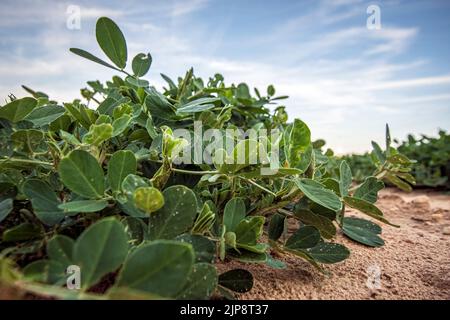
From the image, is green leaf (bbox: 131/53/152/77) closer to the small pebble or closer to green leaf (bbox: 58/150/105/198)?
green leaf (bbox: 58/150/105/198)

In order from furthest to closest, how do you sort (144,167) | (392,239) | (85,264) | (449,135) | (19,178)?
(449,135) → (392,239) → (144,167) → (19,178) → (85,264)

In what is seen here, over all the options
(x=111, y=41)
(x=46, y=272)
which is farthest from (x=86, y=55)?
(x=46, y=272)

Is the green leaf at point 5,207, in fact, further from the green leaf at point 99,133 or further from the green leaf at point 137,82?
the green leaf at point 137,82

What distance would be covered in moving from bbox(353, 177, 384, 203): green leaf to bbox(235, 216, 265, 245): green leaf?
524mm

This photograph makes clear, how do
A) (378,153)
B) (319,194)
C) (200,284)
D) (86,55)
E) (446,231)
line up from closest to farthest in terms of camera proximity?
(200,284) < (319,194) < (86,55) < (378,153) < (446,231)

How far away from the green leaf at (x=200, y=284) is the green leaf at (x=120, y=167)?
0.25m

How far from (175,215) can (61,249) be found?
0.71ft

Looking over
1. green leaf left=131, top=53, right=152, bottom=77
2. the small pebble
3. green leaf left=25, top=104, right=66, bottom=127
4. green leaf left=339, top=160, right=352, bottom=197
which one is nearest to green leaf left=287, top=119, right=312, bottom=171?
green leaf left=339, top=160, right=352, bottom=197

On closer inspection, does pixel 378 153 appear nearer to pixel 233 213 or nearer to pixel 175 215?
pixel 233 213

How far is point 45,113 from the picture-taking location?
3.21ft
